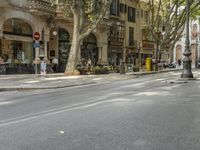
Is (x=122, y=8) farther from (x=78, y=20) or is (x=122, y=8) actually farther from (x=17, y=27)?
(x=78, y=20)

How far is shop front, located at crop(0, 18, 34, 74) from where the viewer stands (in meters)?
31.3

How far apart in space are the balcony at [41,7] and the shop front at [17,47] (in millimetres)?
1444

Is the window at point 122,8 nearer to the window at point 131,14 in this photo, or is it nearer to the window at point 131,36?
the window at point 131,14

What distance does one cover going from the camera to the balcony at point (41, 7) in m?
32.8

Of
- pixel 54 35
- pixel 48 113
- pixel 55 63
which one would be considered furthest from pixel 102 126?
pixel 54 35

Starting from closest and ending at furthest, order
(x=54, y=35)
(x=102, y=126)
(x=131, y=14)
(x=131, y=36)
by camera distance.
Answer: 1. (x=102, y=126)
2. (x=54, y=35)
3. (x=131, y=14)
4. (x=131, y=36)

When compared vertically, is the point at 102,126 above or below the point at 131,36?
below

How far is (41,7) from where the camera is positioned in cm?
3362

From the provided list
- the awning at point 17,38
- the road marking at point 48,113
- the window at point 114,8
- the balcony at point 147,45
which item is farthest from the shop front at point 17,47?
the balcony at point 147,45

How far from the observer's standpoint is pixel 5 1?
3014 cm

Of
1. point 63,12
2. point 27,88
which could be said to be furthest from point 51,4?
point 27,88

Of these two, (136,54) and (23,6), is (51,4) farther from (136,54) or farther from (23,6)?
(136,54)

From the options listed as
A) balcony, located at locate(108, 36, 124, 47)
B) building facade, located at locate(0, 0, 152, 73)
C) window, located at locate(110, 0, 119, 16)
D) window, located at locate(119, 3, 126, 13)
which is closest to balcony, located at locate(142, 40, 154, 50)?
building facade, located at locate(0, 0, 152, 73)

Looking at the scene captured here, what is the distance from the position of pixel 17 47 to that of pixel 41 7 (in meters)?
3.96
